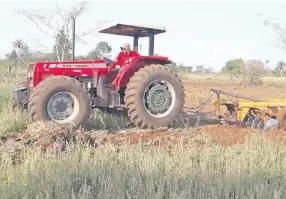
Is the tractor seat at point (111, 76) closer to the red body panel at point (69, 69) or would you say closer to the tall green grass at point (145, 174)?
the red body panel at point (69, 69)

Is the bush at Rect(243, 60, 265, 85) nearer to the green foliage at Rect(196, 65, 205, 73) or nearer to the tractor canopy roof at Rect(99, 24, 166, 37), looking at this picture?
the green foliage at Rect(196, 65, 205, 73)

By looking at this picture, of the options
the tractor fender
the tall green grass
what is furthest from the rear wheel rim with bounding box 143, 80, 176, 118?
the tall green grass

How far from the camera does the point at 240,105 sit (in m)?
8.19

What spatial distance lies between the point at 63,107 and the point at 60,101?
12cm

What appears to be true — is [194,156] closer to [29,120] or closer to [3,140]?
[3,140]

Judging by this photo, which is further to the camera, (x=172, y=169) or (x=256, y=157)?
(x=256, y=157)

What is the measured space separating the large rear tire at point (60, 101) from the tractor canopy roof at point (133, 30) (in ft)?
5.38

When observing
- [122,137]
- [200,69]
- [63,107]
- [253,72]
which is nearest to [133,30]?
[63,107]

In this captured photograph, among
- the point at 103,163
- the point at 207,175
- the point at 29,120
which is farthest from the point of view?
the point at 29,120

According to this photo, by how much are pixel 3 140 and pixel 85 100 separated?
1.82 meters

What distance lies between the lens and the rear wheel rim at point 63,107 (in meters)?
7.04

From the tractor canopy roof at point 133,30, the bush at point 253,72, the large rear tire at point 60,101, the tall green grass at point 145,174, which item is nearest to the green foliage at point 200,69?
the bush at point 253,72

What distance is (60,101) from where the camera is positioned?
714 cm

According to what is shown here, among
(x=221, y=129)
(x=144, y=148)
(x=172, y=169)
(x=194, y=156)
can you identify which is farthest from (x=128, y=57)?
(x=172, y=169)
